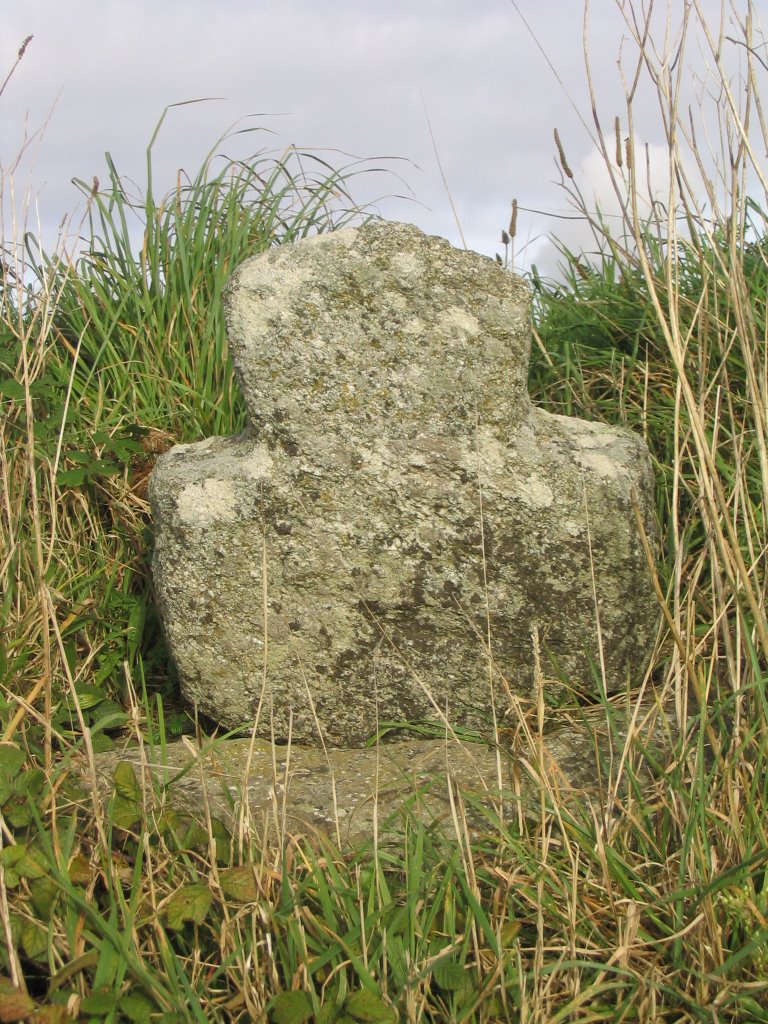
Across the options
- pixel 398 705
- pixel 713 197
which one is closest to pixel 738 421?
pixel 713 197

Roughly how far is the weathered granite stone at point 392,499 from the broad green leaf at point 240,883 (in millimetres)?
630

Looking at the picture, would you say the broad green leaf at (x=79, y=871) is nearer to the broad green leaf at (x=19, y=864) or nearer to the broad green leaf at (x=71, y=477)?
the broad green leaf at (x=19, y=864)

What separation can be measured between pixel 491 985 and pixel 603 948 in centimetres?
20

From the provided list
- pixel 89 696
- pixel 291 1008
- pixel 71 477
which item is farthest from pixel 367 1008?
pixel 71 477

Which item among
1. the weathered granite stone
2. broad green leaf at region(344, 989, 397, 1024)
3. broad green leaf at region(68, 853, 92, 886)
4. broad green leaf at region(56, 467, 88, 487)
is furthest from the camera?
broad green leaf at region(56, 467, 88, 487)

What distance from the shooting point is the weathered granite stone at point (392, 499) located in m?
2.37

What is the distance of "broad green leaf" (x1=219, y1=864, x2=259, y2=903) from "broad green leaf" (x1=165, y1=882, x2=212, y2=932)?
0.11 ft

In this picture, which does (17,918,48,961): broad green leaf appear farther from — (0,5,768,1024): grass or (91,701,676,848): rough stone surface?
(91,701,676,848): rough stone surface

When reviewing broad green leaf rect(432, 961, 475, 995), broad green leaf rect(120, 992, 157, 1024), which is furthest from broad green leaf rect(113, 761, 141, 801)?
broad green leaf rect(432, 961, 475, 995)

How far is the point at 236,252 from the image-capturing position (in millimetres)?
3680

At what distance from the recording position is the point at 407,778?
78.1 inches

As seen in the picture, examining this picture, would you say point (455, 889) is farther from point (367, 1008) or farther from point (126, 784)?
point (126, 784)

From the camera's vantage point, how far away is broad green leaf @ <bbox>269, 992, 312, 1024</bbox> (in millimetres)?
1558

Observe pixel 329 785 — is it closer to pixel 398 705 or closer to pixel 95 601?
pixel 398 705
